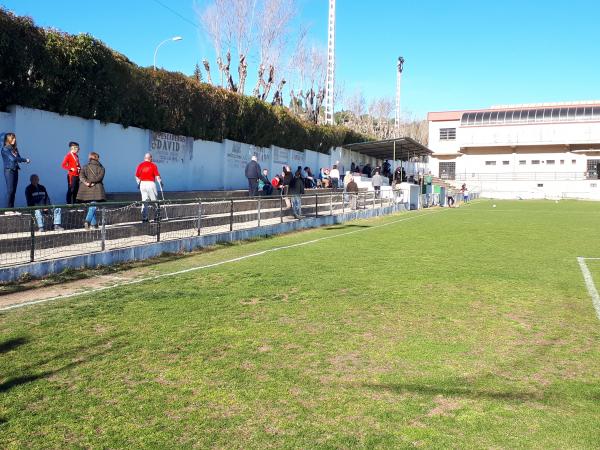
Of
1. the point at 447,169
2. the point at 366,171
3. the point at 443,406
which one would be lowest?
the point at 443,406

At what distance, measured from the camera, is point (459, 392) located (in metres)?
4.20

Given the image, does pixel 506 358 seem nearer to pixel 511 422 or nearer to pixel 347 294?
pixel 511 422

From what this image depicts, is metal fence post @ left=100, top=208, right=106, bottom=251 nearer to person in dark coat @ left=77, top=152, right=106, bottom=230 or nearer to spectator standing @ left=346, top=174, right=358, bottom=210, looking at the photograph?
person in dark coat @ left=77, top=152, right=106, bottom=230

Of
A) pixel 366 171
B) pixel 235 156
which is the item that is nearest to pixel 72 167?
pixel 235 156

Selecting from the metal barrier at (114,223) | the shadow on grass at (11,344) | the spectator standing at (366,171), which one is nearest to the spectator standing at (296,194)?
the metal barrier at (114,223)

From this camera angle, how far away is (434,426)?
3.62 metres

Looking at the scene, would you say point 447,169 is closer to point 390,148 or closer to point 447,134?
point 447,134

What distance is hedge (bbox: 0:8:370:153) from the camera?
1370 centimetres

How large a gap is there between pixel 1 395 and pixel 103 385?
72 cm

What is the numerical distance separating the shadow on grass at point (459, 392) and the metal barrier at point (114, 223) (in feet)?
22.6

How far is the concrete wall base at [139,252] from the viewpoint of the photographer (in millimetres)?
9094

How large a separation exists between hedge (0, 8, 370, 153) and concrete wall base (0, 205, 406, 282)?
551 cm

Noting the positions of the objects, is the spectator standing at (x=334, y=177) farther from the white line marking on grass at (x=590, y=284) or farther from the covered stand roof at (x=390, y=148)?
the white line marking on grass at (x=590, y=284)

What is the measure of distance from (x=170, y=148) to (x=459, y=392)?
17695mm
